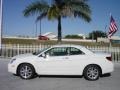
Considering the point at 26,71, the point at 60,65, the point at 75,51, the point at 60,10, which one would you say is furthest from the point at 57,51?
the point at 60,10

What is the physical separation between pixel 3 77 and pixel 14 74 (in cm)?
79

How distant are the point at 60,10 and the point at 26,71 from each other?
1168 cm

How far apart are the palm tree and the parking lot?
1078 cm

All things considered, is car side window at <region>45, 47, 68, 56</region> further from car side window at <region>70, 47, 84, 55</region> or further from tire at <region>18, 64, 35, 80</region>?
tire at <region>18, 64, 35, 80</region>

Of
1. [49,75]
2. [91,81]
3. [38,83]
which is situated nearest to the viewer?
[38,83]

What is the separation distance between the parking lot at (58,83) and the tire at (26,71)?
214 mm

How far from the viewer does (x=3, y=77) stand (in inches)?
450

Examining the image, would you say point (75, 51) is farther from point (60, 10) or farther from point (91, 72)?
point (60, 10)

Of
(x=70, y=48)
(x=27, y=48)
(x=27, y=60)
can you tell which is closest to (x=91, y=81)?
(x=70, y=48)

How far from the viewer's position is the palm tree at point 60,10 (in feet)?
71.9

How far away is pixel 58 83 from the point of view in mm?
10312

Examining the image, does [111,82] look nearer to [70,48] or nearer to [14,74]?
[70,48]

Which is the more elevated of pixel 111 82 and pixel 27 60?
pixel 27 60

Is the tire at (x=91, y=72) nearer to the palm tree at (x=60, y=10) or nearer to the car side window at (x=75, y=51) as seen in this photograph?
the car side window at (x=75, y=51)
